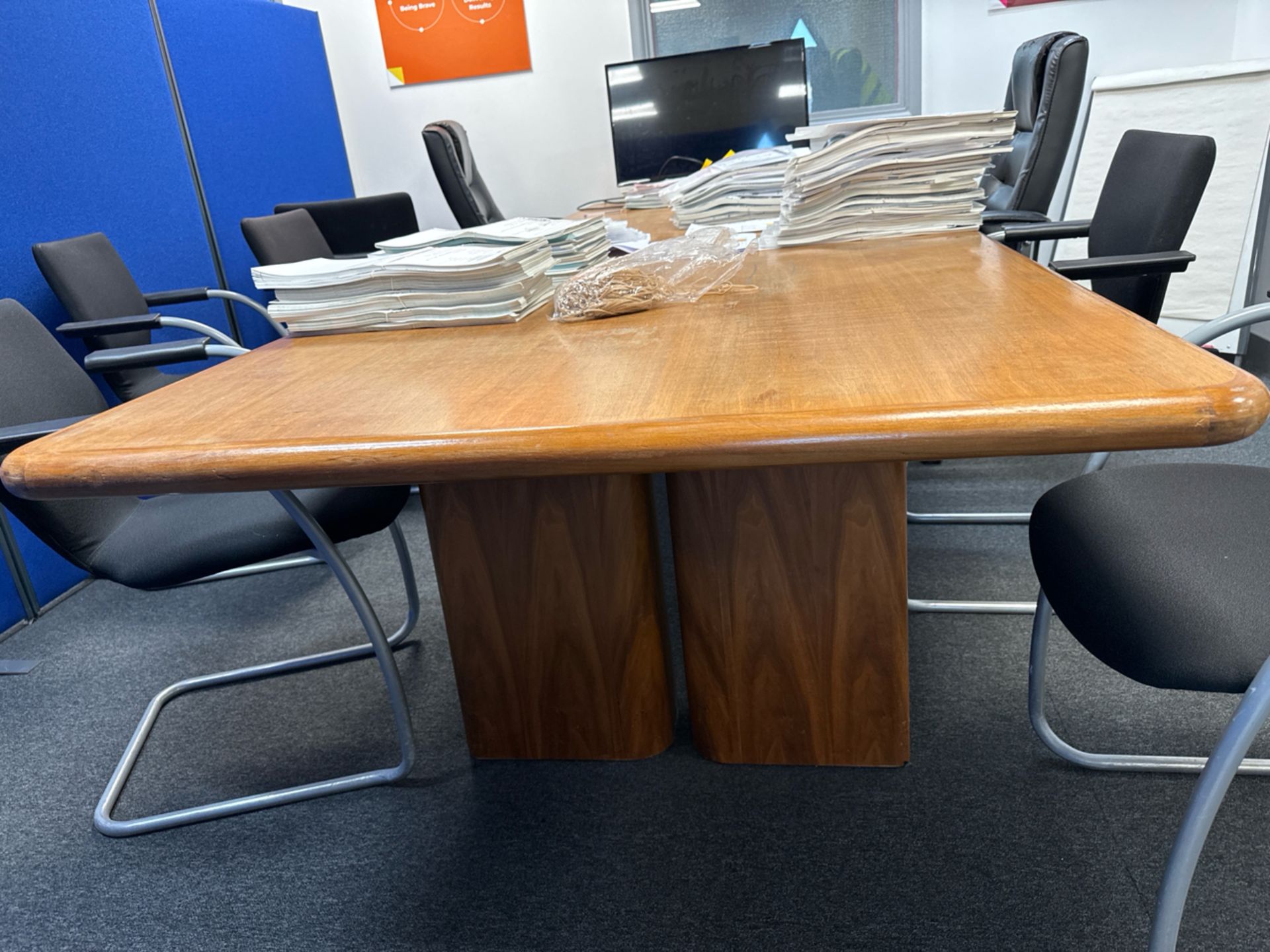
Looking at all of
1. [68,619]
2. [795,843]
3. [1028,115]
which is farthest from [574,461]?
[1028,115]

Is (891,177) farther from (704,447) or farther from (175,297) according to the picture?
(175,297)

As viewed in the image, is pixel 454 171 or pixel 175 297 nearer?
pixel 175 297

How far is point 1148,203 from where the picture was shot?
1569 mm

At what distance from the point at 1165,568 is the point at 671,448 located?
0.58 meters

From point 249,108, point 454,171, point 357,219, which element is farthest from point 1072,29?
point 249,108

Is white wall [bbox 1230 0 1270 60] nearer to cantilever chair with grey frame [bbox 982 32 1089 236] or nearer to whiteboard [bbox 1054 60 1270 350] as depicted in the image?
whiteboard [bbox 1054 60 1270 350]

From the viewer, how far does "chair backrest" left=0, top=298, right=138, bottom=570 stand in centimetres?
125

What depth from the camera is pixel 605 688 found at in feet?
4.51

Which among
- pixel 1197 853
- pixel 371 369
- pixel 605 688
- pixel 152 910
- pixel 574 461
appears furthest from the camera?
pixel 605 688

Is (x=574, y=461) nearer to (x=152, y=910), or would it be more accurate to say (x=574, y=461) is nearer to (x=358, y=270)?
(x=358, y=270)

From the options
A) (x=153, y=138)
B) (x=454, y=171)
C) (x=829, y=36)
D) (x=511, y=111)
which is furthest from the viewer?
(x=511, y=111)

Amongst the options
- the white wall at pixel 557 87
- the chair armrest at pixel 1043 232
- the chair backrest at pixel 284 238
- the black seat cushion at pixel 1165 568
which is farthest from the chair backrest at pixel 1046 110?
the chair backrest at pixel 284 238

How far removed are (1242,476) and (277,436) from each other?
111 centimetres

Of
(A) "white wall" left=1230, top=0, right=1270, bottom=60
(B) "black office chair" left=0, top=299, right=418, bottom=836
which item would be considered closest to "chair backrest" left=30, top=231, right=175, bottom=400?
(B) "black office chair" left=0, top=299, right=418, bottom=836
